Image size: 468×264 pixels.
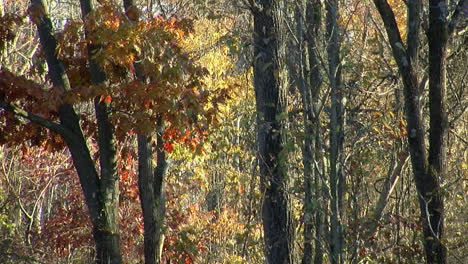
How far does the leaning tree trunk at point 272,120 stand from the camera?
9.10 m

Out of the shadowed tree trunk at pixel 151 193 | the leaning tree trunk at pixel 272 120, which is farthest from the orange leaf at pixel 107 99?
the leaning tree trunk at pixel 272 120

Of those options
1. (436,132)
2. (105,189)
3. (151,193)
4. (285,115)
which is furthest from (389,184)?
(105,189)

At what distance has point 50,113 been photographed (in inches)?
412

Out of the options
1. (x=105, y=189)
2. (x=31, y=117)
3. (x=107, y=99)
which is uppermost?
(x=107, y=99)

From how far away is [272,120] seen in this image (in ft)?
31.5

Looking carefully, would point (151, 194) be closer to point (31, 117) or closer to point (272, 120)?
point (31, 117)

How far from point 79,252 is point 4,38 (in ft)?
24.3

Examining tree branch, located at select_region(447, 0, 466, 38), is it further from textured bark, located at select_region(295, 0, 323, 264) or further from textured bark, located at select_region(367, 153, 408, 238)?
textured bark, located at select_region(367, 153, 408, 238)

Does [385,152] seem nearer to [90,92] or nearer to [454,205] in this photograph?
[454,205]

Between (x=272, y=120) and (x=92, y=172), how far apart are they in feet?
8.47

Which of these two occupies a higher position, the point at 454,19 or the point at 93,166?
the point at 454,19

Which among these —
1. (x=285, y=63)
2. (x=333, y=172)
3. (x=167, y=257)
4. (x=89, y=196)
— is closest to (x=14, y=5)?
(x=167, y=257)

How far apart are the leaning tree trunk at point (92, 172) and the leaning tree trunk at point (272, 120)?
2101 mm

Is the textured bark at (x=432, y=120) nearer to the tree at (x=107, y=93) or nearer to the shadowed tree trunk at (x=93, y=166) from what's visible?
the tree at (x=107, y=93)
